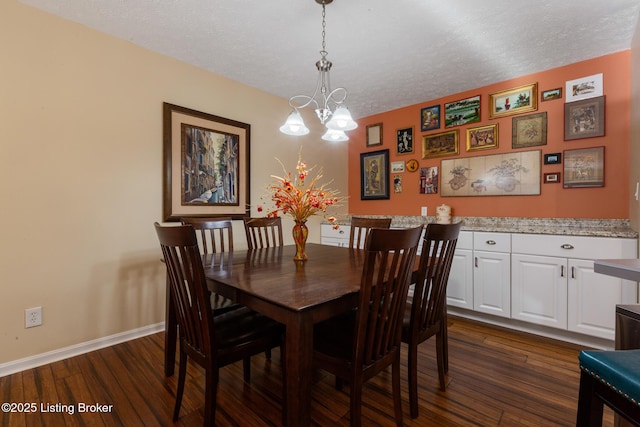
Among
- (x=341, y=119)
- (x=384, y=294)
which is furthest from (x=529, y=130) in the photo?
(x=384, y=294)

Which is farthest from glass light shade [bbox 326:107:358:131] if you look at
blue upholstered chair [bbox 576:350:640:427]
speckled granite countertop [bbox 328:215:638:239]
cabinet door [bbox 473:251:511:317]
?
cabinet door [bbox 473:251:511:317]

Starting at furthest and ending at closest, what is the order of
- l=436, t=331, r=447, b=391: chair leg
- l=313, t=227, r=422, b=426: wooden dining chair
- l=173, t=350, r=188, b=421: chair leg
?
l=436, t=331, r=447, b=391: chair leg, l=173, t=350, r=188, b=421: chair leg, l=313, t=227, r=422, b=426: wooden dining chair

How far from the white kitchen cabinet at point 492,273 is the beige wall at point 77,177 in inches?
116

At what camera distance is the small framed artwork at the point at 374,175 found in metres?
4.00

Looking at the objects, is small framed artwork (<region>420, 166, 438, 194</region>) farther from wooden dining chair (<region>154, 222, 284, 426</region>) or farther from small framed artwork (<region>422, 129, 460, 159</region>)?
wooden dining chair (<region>154, 222, 284, 426</region>)

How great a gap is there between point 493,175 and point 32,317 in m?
4.18

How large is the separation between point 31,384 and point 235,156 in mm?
2283

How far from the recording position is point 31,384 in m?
1.77

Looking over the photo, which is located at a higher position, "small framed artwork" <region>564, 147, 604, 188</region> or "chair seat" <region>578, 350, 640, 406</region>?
"small framed artwork" <region>564, 147, 604, 188</region>

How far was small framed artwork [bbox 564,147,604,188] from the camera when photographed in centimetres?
257

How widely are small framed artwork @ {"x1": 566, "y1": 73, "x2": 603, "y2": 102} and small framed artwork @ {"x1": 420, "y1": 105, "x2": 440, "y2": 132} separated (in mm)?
1193

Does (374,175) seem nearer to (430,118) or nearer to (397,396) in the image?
(430,118)

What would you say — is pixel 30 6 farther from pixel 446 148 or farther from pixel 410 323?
pixel 446 148

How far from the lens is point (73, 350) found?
6.97ft
